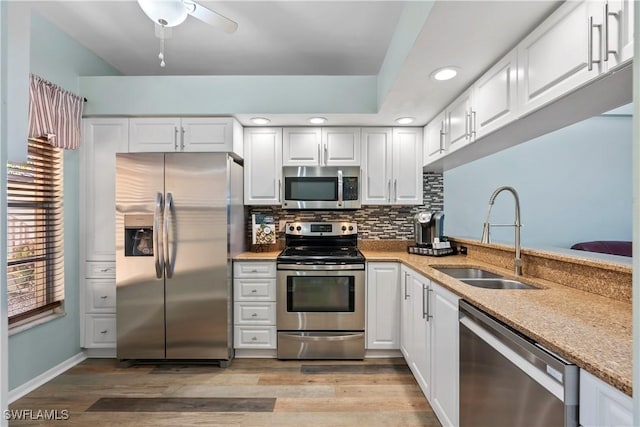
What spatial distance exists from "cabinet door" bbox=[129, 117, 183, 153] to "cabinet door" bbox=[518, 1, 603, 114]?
8.19ft

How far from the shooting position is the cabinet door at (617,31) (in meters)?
1.00

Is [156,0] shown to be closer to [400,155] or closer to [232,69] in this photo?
[232,69]

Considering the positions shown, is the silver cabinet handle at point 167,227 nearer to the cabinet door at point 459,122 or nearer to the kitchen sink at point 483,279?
the kitchen sink at point 483,279

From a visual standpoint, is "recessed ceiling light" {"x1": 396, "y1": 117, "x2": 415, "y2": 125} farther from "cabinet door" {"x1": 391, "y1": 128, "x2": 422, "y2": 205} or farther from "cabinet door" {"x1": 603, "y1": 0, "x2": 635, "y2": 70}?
"cabinet door" {"x1": 603, "y1": 0, "x2": 635, "y2": 70}

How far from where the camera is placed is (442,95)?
2320mm

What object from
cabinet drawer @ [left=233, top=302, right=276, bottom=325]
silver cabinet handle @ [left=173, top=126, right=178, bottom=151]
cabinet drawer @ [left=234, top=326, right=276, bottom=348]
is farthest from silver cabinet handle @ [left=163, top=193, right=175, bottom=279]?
cabinet drawer @ [left=234, top=326, right=276, bottom=348]

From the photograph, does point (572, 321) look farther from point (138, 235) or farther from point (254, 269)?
point (138, 235)

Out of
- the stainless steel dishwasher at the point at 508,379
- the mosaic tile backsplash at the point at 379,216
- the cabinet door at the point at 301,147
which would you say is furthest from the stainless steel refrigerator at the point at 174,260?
the stainless steel dishwasher at the point at 508,379

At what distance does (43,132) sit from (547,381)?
3.12m

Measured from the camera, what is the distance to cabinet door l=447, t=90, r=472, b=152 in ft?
7.06

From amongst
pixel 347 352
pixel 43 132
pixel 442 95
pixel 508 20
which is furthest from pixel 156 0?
pixel 347 352

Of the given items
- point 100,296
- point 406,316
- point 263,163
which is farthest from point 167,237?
point 406,316

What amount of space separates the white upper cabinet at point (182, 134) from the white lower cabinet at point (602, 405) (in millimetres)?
2588

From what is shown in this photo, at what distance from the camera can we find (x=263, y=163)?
10.2ft
